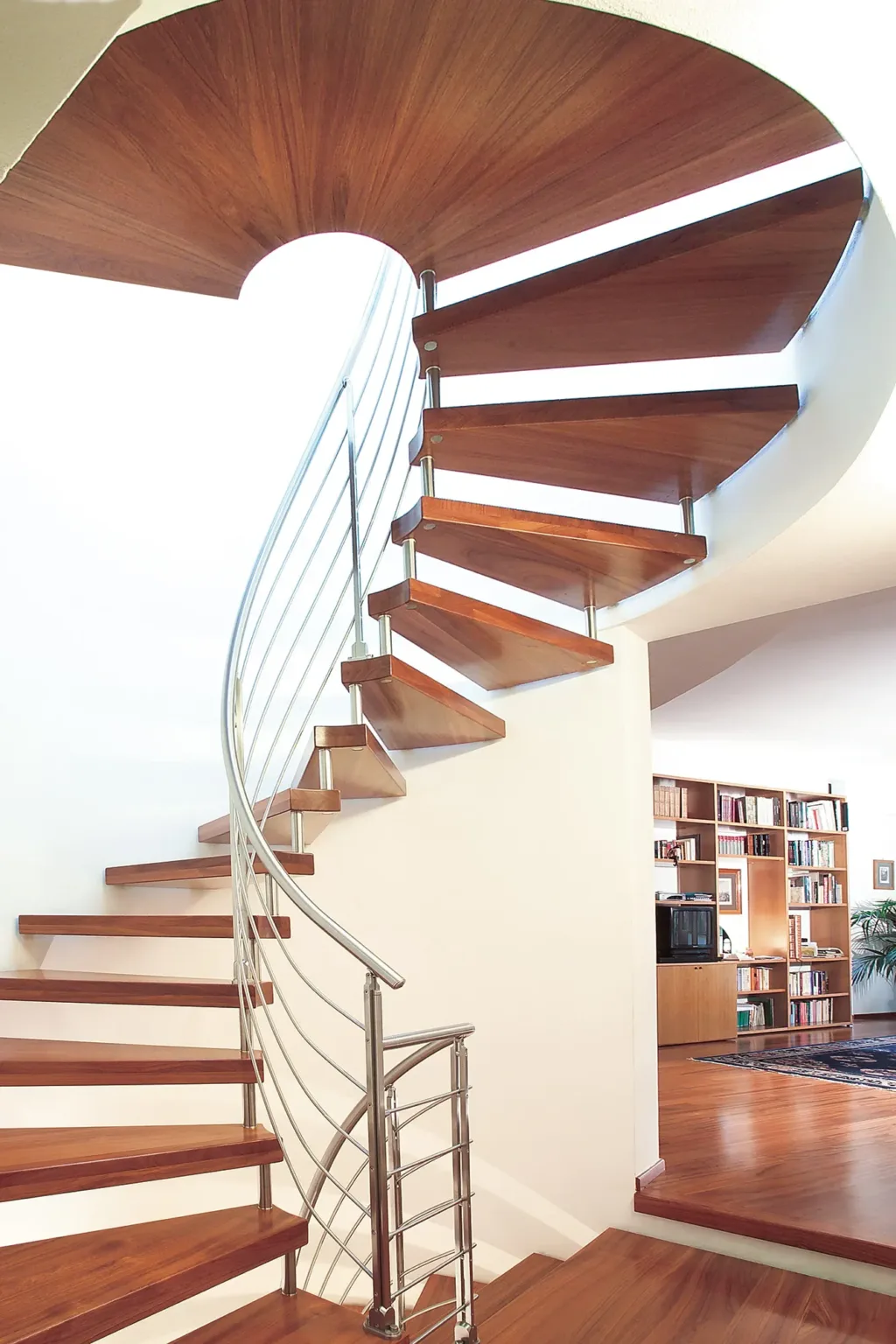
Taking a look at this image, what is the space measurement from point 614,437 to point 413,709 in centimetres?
123

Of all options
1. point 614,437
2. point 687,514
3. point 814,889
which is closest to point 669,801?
point 814,889

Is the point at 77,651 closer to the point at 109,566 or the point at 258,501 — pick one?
the point at 109,566

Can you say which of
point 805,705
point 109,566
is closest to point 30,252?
point 109,566

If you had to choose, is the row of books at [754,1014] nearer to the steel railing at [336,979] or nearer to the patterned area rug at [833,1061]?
the patterned area rug at [833,1061]

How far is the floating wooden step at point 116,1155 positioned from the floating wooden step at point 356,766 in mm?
1174

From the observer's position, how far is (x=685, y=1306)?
275 cm

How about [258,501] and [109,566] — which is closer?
[109,566]

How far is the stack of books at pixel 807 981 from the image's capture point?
8.52 meters

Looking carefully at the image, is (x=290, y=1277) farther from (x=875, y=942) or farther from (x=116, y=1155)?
(x=875, y=942)

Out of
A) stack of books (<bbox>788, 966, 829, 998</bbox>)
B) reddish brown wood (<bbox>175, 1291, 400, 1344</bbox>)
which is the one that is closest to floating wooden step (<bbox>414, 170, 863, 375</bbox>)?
reddish brown wood (<bbox>175, 1291, 400, 1344</bbox>)

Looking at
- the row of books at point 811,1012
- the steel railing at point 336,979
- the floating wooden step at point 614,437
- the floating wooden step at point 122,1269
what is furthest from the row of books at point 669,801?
the floating wooden step at point 122,1269

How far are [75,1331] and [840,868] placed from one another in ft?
28.1

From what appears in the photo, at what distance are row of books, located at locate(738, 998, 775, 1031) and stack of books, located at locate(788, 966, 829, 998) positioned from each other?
10.9 inches

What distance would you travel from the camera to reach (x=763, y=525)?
9.74 feet
